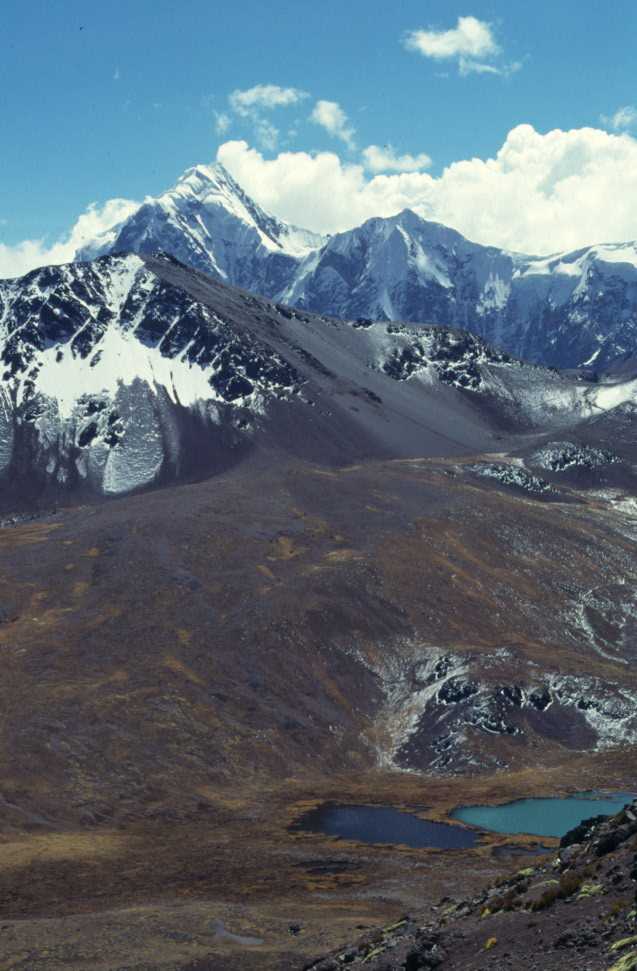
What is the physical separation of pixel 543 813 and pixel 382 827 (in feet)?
66.0

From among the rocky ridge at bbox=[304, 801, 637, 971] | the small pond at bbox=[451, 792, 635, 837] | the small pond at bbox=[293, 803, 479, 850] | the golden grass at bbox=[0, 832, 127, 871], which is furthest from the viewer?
the small pond at bbox=[451, 792, 635, 837]

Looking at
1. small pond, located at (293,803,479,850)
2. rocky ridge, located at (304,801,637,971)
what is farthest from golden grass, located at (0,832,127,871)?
rocky ridge, located at (304,801,637,971)

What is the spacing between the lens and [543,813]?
134375 mm

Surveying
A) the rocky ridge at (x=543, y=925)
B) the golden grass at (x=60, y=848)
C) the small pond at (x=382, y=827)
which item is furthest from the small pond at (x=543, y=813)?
the rocky ridge at (x=543, y=925)

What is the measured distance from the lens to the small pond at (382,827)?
12194cm

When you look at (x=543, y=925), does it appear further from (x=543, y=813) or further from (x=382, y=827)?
(x=543, y=813)

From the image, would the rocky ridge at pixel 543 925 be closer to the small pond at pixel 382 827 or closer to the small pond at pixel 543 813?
the small pond at pixel 382 827

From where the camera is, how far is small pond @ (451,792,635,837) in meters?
128

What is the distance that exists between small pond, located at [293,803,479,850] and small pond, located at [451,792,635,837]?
5.30m

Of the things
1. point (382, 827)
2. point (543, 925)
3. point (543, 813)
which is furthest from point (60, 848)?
point (543, 925)

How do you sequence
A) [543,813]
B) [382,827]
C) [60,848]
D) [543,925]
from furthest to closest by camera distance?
[543,813] < [382,827] < [60,848] < [543,925]

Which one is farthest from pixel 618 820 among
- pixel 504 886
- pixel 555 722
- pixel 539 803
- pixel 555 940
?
pixel 555 722

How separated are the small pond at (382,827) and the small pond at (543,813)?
17.4 ft

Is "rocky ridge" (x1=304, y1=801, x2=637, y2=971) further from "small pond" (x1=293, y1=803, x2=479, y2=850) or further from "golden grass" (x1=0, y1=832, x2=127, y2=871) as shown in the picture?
"small pond" (x1=293, y1=803, x2=479, y2=850)
